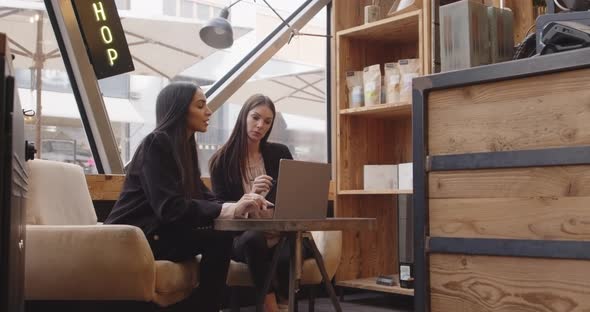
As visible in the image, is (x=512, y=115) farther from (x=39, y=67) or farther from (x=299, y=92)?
(x=299, y=92)

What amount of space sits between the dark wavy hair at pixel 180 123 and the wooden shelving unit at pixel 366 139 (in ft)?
5.00

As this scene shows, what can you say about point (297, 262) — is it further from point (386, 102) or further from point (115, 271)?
point (386, 102)

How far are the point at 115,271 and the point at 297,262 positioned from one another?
0.78m

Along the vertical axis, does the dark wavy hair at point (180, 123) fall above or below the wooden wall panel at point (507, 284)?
above

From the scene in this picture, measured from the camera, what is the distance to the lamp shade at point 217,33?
168 inches

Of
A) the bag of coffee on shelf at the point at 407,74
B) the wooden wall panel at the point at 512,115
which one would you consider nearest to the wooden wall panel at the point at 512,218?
the wooden wall panel at the point at 512,115

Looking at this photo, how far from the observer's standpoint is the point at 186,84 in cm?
301

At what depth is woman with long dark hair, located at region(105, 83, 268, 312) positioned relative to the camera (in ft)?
8.93

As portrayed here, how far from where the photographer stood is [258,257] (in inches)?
129

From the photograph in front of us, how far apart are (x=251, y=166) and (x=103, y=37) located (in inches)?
44.9

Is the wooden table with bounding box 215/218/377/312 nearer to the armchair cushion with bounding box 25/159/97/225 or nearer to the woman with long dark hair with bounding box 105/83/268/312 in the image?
the woman with long dark hair with bounding box 105/83/268/312

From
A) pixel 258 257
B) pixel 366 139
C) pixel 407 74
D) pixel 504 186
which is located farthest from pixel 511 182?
pixel 366 139

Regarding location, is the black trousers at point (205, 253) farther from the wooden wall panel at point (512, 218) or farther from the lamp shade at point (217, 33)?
the lamp shade at point (217, 33)

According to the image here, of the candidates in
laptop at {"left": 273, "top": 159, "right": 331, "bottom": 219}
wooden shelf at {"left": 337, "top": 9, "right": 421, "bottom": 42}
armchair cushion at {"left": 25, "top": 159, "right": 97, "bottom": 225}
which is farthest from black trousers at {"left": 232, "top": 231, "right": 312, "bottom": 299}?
wooden shelf at {"left": 337, "top": 9, "right": 421, "bottom": 42}
